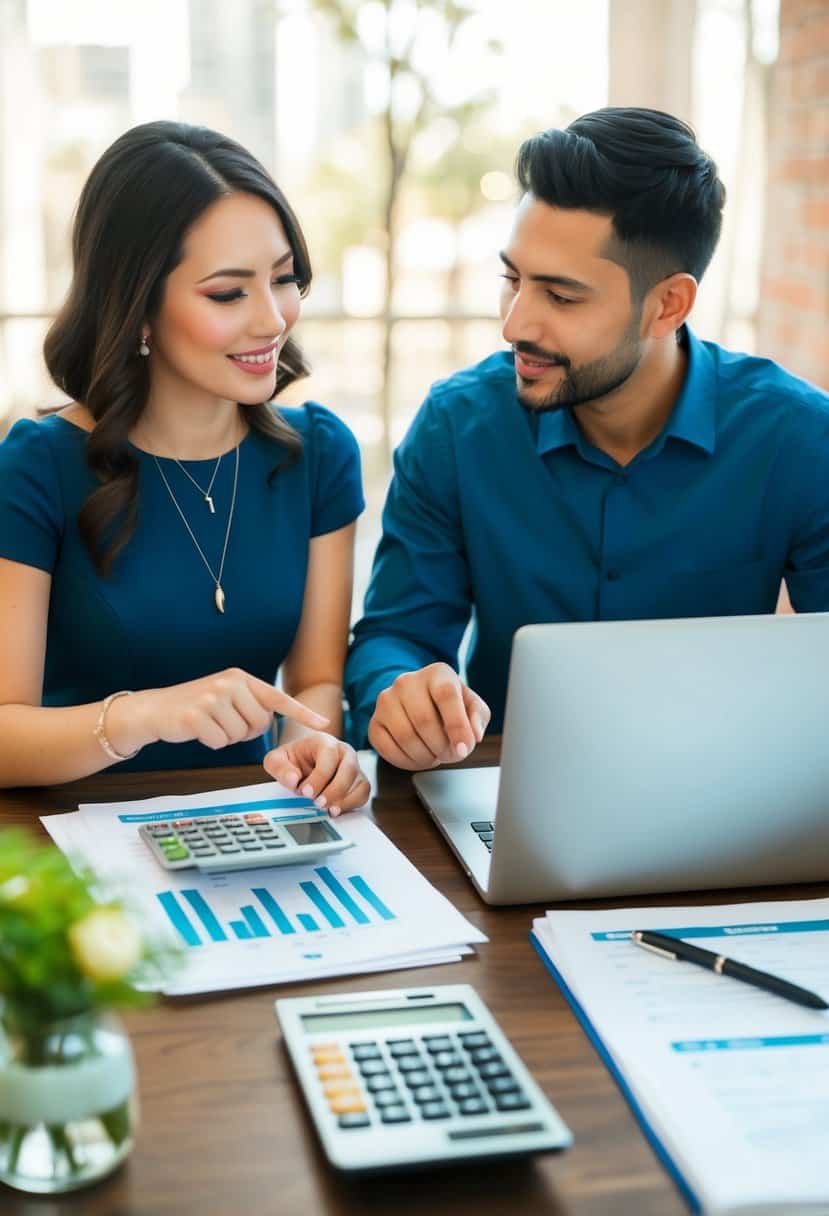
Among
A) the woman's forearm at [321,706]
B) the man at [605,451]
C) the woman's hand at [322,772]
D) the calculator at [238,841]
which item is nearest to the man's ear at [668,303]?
the man at [605,451]

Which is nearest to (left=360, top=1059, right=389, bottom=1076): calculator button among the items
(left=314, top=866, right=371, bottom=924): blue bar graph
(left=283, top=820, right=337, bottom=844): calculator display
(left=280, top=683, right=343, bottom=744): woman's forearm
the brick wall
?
(left=314, top=866, right=371, bottom=924): blue bar graph

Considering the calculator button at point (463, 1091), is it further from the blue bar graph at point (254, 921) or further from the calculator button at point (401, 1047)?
the blue bar graph at point (254, 921)

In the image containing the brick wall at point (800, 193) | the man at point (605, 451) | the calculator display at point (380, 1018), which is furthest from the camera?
the brick wall at point (800, 193)

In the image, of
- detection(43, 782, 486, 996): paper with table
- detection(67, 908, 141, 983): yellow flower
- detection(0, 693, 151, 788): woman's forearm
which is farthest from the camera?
detection(0, 693, 151, 788): woman's forearm

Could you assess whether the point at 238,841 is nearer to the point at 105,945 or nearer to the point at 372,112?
the point at 105,945

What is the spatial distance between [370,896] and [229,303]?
33.5 inches

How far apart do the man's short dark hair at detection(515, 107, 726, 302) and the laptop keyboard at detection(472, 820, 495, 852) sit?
838 mm

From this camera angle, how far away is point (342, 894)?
1147mm

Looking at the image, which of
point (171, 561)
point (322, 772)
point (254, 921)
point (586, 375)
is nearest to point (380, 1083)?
point (254, 921)

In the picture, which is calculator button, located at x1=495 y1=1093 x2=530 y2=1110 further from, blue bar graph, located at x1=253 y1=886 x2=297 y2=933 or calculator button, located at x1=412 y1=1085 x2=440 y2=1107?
blue bar graph, located at x1=253 y1=886 x2=297 y2=933

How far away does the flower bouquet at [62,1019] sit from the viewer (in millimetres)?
688

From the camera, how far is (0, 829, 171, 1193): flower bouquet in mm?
688

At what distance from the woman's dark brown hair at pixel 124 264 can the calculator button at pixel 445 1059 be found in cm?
100

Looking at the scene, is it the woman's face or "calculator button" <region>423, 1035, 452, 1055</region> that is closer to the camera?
"calculator button" <region>423, 1035, 452, 1055</region>
